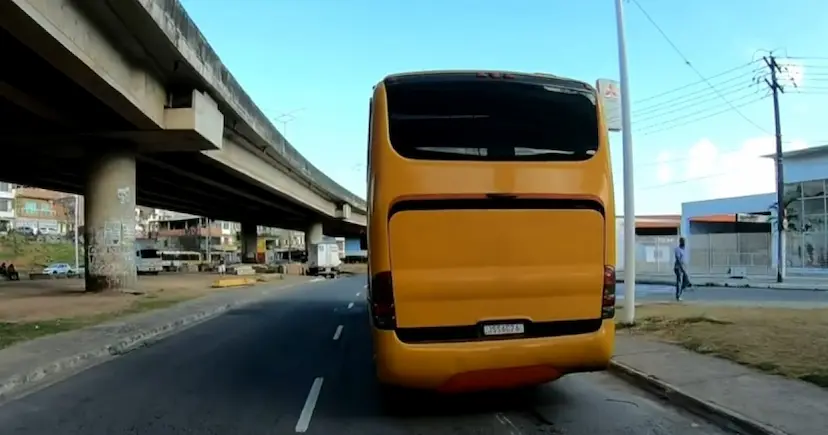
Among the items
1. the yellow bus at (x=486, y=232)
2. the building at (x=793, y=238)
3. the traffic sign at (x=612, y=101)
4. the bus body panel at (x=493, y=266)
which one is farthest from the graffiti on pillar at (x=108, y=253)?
the building at (x=793, y=238)

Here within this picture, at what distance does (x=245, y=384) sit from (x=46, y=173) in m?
36.5

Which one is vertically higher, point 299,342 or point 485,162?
point 485,162

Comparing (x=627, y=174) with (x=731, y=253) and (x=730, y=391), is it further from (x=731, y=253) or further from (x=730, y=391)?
(x=731, y=253)

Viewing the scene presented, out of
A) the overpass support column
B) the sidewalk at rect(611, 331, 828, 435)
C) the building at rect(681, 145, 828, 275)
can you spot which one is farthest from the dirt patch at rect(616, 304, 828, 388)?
the overpass support column

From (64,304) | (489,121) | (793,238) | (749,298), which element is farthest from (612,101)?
(793,238)

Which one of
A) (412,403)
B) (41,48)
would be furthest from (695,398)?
(41,48)

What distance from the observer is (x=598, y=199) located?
299 inches

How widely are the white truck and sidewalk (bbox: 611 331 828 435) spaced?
164ft

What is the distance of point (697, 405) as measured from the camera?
7742 millimetres

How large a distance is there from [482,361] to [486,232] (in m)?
1.24

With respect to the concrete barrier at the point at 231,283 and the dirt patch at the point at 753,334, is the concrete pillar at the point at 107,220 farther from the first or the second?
the dirt patch at the point at 753,334

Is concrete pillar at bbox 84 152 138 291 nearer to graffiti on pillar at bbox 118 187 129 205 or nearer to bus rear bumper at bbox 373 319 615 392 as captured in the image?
graffiti on pillar at bbox 118 187 129 205

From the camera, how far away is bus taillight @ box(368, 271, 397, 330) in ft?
23.2

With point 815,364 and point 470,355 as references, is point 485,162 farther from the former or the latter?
point 815,364
